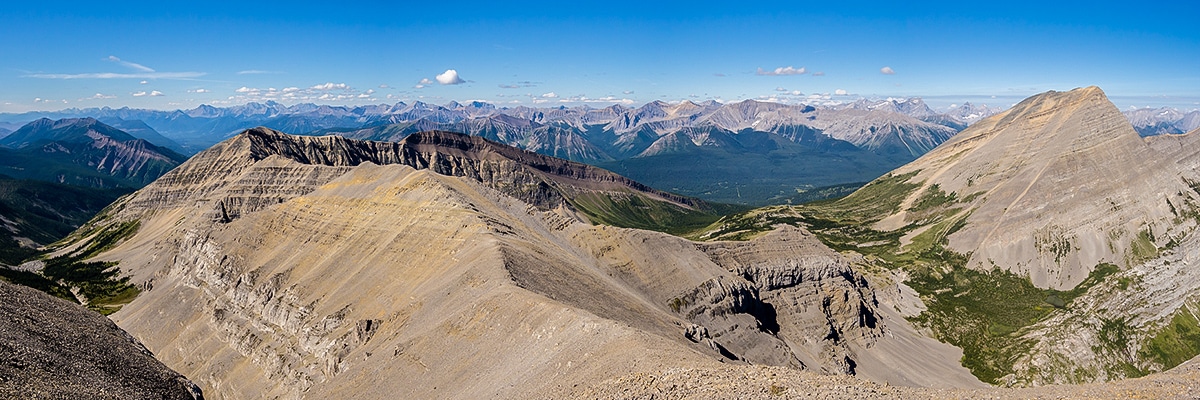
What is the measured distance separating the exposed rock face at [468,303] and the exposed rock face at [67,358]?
1606 centimetres

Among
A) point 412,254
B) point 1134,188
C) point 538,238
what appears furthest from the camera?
point 1134,188

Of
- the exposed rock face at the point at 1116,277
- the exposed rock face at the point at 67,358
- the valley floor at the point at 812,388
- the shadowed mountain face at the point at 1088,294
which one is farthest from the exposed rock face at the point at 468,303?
the exposed rock face at the point at 1116,277

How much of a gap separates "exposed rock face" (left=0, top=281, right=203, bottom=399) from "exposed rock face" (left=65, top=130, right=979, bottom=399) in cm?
1606

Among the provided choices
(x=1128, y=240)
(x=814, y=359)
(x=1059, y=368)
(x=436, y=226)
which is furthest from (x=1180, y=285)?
(x=436, y=226)

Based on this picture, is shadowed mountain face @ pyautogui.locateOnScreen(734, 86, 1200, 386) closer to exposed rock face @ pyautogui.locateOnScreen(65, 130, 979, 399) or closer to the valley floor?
exposed rock face @ pyautogui.locateOnScreen(65, 130, 979, 399)

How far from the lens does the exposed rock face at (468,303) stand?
68.1m

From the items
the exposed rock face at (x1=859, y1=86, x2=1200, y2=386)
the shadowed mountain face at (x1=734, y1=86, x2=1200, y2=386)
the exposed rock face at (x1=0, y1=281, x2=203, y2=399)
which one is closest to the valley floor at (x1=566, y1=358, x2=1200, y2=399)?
the exposed rock face at (x1=0, y1=281, x2=203, y2=399)

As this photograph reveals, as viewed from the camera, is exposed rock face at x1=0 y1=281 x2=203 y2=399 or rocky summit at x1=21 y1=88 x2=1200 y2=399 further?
rocky summit at x1=21 y1=88 x2=1200 y2=399

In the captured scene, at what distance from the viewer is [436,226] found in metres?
104

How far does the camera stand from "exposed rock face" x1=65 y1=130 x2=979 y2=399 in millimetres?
68062

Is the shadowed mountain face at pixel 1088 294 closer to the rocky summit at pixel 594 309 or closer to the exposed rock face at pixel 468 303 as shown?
the rocky summit at pixel 594 309

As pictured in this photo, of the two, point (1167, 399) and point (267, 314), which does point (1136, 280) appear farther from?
point (267, 314)

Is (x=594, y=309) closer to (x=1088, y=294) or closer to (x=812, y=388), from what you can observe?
(x=812, y=388)

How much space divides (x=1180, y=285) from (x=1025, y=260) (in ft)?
133
